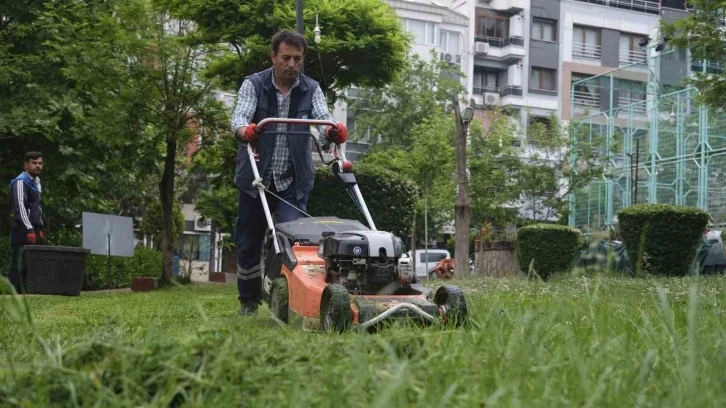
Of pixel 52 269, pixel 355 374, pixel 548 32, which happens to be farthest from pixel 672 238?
pixel 548 32

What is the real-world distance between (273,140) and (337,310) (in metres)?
2.22

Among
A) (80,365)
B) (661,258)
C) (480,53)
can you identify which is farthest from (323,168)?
(480,53)

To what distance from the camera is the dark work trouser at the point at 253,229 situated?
22.4 ft

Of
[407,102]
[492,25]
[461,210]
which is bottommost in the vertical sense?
[461,210]

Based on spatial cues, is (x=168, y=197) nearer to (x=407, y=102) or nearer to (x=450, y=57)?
(x=407, y=102)

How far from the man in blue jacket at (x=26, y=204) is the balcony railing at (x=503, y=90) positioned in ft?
135

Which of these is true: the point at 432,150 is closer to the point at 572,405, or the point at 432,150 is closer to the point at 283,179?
the point at 283,179

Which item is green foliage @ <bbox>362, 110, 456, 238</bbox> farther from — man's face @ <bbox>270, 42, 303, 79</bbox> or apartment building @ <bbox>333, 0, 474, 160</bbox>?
man's face @ <bbox>270, 42, 303, 79</bbox>

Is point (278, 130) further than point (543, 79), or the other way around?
point (543, 79)

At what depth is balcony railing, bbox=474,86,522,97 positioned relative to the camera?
51.4 m

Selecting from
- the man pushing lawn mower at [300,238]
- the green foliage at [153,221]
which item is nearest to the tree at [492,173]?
the green foliage at [153,221]

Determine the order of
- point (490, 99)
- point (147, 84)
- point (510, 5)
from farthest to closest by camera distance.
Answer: point (510, 5) < point (490, 99) < point (147, 84)

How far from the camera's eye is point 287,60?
21.7 feet

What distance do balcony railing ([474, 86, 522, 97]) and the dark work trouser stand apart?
45.2 m
